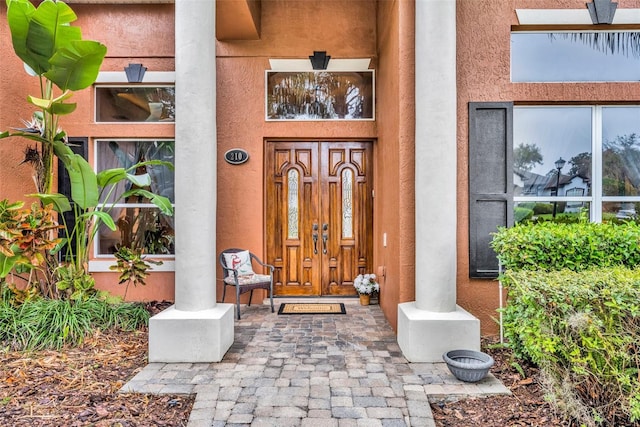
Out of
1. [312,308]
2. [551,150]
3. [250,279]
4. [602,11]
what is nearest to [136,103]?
[250,279]

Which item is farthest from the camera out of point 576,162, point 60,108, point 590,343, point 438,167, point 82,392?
point 576,162

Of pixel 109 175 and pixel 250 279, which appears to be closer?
pixel 109 175

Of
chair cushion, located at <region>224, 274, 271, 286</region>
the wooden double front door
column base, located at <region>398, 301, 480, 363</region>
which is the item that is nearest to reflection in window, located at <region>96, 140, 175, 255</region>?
chair cushion, located at <region>224, 274, 271, 286</region>

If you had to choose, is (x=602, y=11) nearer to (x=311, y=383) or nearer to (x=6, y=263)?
(x=311, y=383)

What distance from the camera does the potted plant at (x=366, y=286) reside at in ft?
17.0

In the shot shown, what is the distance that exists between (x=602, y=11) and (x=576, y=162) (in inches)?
63.9

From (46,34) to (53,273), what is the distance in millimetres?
2495

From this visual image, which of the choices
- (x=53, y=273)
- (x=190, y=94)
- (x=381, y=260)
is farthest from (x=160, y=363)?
(x=381, y=260)

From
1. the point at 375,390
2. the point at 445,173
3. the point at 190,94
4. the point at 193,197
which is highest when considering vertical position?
the point at 190,94

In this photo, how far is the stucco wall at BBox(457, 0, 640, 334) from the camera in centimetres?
393

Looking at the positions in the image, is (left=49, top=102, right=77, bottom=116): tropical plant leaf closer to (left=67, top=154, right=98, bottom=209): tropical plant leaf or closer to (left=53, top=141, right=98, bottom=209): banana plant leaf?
(left=53, top=141, right=98, bottom=209): banana plant leaf

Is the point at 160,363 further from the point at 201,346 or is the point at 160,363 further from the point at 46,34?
the point at 46,34

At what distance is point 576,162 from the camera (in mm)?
4156

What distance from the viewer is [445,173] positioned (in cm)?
346
